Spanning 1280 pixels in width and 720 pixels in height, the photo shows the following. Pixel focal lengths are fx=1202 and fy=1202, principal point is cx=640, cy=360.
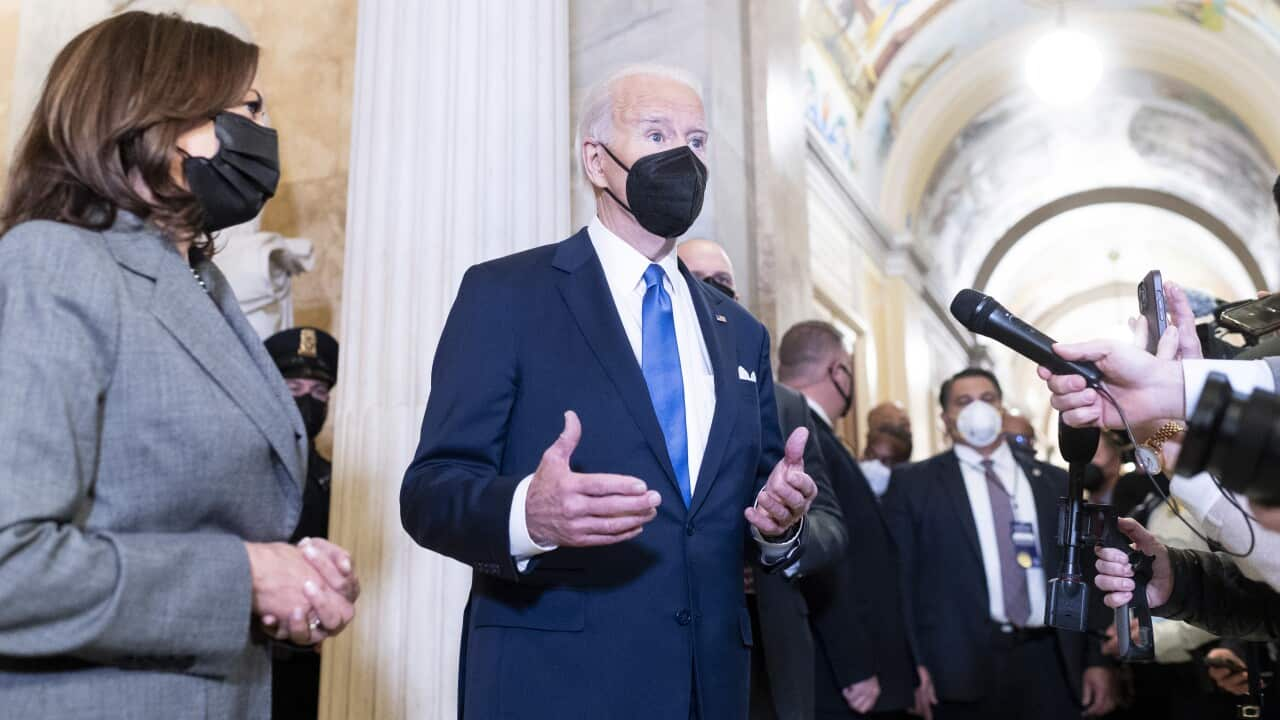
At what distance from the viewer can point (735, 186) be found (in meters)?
5.18

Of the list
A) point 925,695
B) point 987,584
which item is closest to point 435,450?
point 925,695

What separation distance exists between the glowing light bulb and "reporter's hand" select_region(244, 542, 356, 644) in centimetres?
1510

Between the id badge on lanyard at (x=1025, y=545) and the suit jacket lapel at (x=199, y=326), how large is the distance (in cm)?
401

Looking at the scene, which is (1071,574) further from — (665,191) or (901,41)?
(901,41)

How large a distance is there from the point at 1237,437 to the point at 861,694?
2.97 metres

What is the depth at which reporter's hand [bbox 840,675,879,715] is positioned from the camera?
13.6 ft

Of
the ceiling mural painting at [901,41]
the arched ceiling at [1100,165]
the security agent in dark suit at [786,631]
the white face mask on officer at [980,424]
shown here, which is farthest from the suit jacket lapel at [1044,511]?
the arched ceiling at [1100,165]

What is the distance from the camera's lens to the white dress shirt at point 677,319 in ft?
8.14

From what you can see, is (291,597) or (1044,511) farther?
(1044,511)

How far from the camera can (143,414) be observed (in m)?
1.81

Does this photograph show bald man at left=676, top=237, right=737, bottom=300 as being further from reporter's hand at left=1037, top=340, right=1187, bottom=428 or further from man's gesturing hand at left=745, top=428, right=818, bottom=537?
reporter's hand at left=1037, top=340, right=1187, bottom=428

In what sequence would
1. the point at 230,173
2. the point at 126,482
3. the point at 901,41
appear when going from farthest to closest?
the point at 901,41, the point at 230,173, the point at 126,482

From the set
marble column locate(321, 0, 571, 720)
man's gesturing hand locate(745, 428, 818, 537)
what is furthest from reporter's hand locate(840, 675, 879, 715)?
man's gesturing hand locate(745, 428, 818, 537)

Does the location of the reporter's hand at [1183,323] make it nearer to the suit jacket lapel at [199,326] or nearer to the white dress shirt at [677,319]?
the white dress shirt at [677,319]
